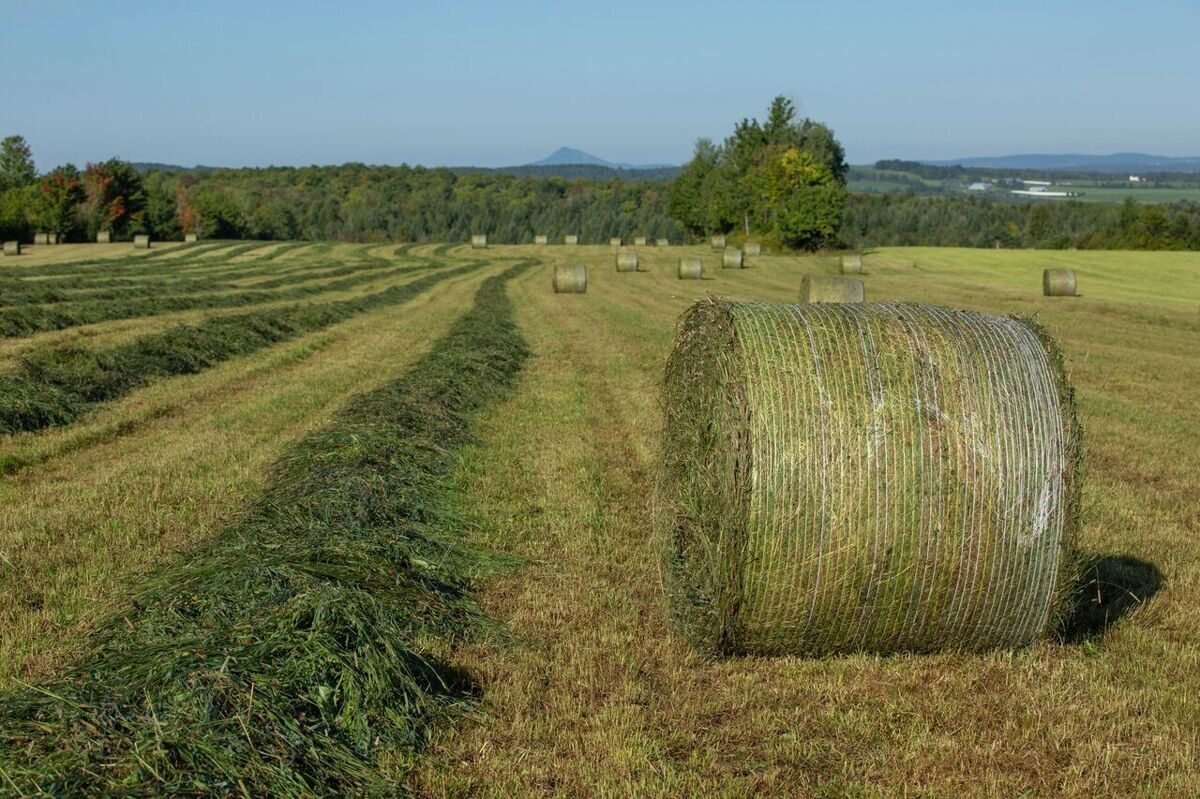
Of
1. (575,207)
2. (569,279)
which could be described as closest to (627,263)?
(569,279)

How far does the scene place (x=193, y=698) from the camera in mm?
4723

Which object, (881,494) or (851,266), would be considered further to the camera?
(851,266)

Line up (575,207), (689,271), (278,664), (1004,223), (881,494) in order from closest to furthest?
(278,664)
(881,494)
(689,271)
(1004,223)
(575,207)

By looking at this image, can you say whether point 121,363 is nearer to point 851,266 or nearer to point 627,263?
point 627,263

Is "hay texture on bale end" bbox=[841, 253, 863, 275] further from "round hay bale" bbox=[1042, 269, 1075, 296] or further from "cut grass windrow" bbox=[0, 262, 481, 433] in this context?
"cut grass windrow" bbox=[0, 262, 481, 433]

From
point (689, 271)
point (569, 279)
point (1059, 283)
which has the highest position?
point (569, 279)

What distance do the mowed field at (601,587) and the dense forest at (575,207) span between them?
53821mm

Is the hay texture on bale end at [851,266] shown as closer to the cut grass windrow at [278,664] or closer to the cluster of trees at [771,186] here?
the cluster of trees at [771,186]

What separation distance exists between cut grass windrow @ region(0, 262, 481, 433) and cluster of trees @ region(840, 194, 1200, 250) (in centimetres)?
6995

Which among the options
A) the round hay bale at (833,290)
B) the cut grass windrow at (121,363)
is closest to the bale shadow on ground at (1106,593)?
the cut grass windrow at (121,363)

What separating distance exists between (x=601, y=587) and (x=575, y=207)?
13050cm

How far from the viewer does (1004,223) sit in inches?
4744

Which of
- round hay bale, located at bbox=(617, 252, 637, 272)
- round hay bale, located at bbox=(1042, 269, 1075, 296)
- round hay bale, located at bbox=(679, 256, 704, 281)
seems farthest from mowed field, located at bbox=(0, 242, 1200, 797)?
round hay bale, located at bbox=(617, 252, 637, 272)

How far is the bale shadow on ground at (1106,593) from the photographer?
271 inches
